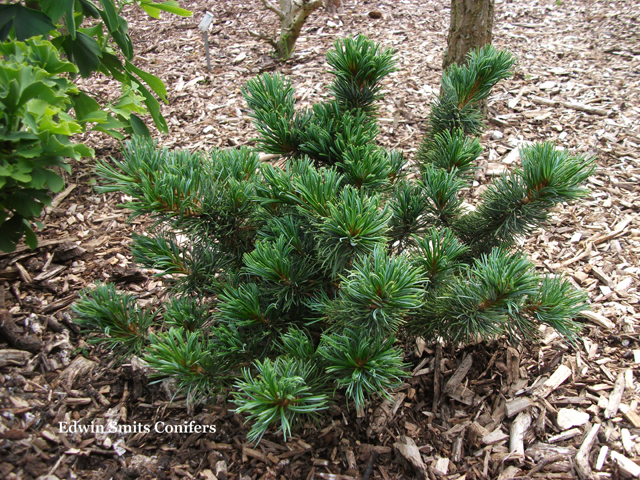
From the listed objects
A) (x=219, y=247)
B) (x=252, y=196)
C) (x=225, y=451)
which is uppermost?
(x=252, y=196)

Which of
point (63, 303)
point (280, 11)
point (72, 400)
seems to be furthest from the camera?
point (280, 11)

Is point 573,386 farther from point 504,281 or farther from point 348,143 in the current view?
point 348,143

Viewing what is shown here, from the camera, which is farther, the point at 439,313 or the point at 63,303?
the point at 63,303

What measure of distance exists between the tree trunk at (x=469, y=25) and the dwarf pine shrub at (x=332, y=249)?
6.01 ft

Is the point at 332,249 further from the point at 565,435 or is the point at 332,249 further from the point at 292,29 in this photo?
the point at 292,29

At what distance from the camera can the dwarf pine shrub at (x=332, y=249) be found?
1177 millimetres

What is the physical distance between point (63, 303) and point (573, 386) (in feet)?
7.99

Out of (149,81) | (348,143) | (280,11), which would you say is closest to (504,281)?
(348,143)

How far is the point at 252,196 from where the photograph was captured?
4.47ft

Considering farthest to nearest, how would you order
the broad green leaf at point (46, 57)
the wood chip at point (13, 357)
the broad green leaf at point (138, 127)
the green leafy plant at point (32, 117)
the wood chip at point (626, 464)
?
the broad green leaf at point (138, 127) → the wood chip at point (13, 357) → the wood chip at point (626, 464) → the broad green leaf at point (46, 57) → the green leafy plant at point (32, 117)

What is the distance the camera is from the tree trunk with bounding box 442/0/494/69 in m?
3.09

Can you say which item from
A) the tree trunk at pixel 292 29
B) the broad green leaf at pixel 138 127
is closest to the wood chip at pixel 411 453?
the broad green leaf at pixel 138 127

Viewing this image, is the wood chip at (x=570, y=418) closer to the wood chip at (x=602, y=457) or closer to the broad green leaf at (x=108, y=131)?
the wood chip at (x=602, y=457)

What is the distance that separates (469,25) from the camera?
10.3 ft
